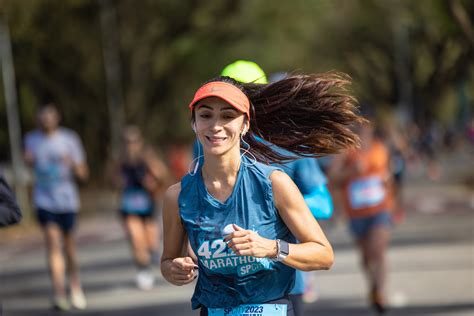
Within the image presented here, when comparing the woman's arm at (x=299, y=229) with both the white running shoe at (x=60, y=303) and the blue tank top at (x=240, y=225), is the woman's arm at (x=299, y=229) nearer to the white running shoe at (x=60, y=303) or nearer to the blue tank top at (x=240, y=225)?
the blue tank top at (x=240, y=225)

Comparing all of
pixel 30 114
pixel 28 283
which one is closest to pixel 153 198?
pixel 28 283

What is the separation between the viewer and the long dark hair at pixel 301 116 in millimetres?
4457

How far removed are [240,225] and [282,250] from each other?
19 cm

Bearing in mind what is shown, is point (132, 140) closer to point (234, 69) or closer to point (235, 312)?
point (234, 69)

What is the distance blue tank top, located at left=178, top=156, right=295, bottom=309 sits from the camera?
4074 millimetres

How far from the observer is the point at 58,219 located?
406 inches

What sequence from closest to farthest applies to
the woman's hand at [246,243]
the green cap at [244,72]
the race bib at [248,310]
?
the woman's hand at [246,243]
the race bib at [248,310]
the green cap at [244,72]

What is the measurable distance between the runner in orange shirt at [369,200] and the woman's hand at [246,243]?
16.9ft

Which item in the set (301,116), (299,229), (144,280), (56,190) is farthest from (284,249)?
(144,280)

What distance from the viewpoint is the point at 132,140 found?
1195cm

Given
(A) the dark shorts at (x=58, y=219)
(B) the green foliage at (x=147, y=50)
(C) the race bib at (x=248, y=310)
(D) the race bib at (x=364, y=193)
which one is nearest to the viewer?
(C) the race bib at (x=248, y=310)

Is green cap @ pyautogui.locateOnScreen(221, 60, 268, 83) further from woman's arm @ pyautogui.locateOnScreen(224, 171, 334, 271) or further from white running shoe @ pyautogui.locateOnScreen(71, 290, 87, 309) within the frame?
white running shoe @ pyautogui.locateOnScreen(71, 290, 87, 309)

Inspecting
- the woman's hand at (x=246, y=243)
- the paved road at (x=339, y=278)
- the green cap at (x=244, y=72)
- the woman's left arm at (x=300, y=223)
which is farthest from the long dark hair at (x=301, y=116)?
the paved road at (x=339, y=278)

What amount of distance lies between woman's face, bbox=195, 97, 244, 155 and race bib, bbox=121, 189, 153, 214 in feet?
25.9
